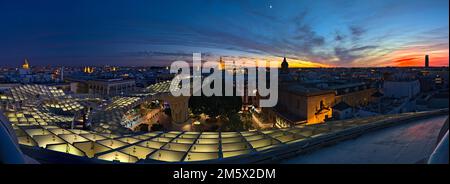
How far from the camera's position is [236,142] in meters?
6.80

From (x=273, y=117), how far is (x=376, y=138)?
2777 centimetres

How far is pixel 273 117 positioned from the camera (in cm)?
3419

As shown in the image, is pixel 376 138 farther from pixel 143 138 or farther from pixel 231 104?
pixel 231 104

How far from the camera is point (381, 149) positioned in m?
5.65

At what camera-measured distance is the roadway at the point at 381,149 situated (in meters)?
5.05

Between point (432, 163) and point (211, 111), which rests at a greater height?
point (432, 163)

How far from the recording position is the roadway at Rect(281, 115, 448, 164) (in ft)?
16.6
